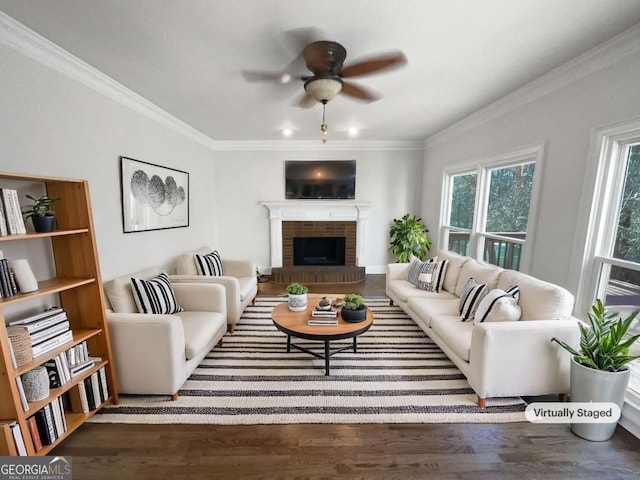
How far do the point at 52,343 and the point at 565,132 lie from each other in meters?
4.16

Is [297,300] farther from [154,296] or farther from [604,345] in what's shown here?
[604,345]

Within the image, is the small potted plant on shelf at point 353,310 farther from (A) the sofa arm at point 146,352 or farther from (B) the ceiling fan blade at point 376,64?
(B) the ceiling fan blade at point 376,64

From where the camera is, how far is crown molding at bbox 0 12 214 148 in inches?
66.3

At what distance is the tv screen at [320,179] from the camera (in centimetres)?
511

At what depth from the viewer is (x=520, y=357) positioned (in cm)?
192

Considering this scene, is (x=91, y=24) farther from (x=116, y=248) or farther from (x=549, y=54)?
(x=549, y=54)

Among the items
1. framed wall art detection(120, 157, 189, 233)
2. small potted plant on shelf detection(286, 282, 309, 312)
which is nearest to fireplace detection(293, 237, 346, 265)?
framed wall art detection(120, 157, 189, 233)

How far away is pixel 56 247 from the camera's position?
1.87m

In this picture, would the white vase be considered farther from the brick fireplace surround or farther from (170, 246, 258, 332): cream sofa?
the brick fireplace surround

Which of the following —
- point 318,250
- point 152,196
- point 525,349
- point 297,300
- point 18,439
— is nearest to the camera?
point 18,439

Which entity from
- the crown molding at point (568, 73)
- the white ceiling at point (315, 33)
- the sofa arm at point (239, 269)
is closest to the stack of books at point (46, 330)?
the white ceiling at point (315, 33)

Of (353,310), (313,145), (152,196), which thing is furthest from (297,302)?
(313,145)

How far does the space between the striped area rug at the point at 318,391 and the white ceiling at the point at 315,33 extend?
2.60m

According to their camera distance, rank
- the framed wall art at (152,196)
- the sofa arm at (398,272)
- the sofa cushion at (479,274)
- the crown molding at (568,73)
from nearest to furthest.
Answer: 1. the crown molding at (568,73)
2. the sofa cushion at (479,274)
3. the framed wall art at (152,196)
4. the sofa arm at (398,272)
